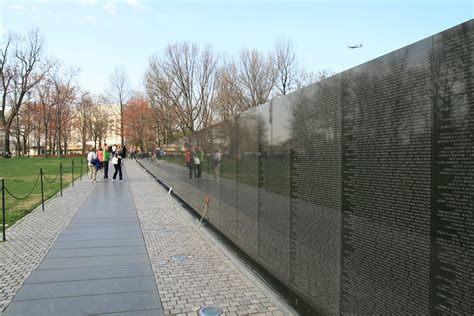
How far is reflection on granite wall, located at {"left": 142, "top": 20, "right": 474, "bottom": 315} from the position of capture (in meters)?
2.46

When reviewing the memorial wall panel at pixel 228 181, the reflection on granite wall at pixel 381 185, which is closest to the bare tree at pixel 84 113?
the memorial wall panel at pixel 228 181

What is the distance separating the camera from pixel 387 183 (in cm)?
305

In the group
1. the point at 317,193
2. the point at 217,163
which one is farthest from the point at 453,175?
the point at 217,163

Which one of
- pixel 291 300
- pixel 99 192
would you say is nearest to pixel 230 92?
pixel 99 192

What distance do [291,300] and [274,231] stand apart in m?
0.93

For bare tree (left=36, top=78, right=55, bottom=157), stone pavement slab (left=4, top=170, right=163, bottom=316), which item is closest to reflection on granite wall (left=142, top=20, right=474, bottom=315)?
stone pavement slab (left=4, top=170, right=163, bottom=316)

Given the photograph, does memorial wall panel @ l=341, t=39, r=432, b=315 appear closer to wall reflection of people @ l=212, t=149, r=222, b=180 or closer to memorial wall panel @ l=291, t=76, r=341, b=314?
memorial wall panel @ l=291, t=76, r=341, b=314

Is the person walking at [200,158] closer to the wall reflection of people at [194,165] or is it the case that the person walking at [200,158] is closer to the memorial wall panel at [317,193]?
the wall reflection of people at [194,165]

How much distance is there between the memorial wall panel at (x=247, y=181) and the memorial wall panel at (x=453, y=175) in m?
3.75

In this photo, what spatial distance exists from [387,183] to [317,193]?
46.5 inches

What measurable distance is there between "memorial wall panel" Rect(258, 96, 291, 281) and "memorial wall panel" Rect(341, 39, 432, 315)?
1371mm

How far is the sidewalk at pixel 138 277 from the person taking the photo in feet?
15.4

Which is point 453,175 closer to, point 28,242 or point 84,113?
point 28,242

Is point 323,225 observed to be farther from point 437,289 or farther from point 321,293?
point 437,289
